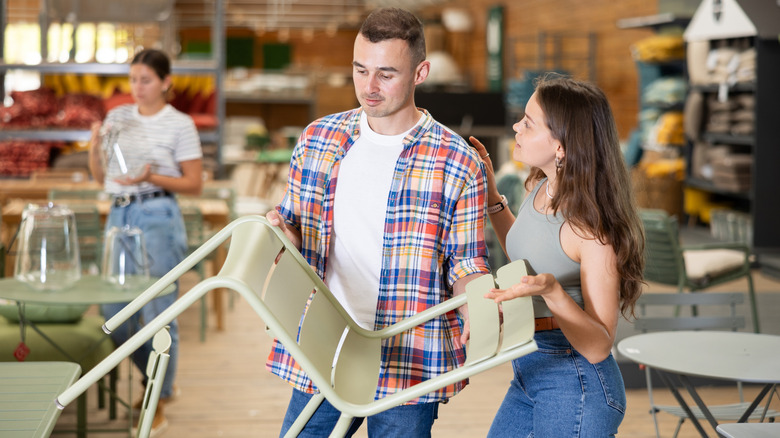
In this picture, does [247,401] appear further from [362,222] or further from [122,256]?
[362,222]

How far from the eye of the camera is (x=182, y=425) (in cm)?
395

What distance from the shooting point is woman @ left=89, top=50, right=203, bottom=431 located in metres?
3.66

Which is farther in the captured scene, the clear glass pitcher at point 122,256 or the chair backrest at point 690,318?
the chair backrest at point 690,318

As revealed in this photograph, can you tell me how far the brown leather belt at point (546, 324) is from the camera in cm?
192

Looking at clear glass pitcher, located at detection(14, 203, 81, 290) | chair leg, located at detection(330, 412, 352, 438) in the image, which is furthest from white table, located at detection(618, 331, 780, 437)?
clear glass pitcher, located at detection(14, 203, 81, 290)

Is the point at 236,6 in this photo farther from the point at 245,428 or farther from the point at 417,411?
the point at 417,411

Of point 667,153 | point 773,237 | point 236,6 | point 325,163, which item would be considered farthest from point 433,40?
point 325,163

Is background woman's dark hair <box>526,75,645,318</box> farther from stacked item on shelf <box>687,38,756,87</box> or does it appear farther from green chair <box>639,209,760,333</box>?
stacked item on shelf <box>687,38,756,87</box>

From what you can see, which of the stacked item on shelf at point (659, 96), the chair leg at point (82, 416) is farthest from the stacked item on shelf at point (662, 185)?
the chair leg at point (82, 416)

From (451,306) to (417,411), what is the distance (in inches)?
Answer: 9.9

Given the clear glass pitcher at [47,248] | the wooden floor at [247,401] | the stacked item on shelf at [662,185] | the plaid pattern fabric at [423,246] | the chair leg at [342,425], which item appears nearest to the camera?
the chair leg at [342,425]

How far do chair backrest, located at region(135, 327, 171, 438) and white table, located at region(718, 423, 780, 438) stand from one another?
126cm

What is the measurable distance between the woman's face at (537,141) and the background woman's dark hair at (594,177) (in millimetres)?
15

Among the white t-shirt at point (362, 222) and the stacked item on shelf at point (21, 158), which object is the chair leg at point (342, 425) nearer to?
the white t-shirt at point (362, 222)
